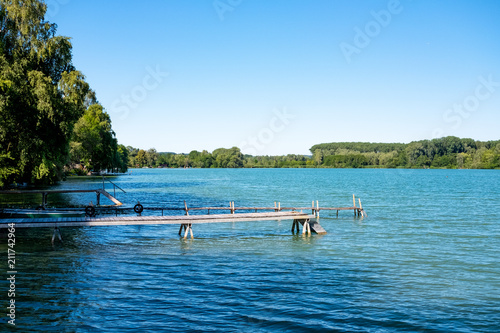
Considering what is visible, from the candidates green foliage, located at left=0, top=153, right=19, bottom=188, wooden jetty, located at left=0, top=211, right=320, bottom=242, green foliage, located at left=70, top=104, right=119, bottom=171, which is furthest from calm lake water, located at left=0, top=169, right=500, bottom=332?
green foliage, located at left=70, top=104, right=119, bottom=171

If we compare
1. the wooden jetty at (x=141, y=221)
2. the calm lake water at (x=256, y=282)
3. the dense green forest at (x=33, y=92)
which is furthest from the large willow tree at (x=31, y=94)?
the wooden jetty at (x=141, y=221)

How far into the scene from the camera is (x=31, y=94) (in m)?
33.1

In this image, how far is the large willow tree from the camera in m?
32.0

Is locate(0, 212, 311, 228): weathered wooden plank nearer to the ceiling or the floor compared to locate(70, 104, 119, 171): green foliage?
nearer to the floor

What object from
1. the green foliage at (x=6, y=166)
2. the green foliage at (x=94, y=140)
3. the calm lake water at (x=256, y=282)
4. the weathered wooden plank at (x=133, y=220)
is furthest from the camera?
the green foliage at (x=94, y=140)

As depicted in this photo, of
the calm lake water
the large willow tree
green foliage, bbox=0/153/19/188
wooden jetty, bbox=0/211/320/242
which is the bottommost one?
the calm lake water

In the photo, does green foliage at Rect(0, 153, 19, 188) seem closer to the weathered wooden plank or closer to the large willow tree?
the large willow tree

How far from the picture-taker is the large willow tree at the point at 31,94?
32000 millimetres

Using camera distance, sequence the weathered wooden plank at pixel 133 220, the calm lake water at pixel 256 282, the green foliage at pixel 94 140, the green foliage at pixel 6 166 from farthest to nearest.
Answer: the green foliage at pixel 94 140
the green foliage at pixel 6 166
the weathered wooden plank at pixel 133 220
the calm lake water at pixel 256 282

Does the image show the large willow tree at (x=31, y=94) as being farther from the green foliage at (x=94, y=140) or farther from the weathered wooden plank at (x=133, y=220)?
the green foliage at (x=94, y=140)

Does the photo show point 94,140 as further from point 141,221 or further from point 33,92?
point 141,221

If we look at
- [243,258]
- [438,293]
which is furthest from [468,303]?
[243,258]

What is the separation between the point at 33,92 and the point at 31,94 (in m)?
0.23

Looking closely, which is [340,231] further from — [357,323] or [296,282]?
[357,323]
